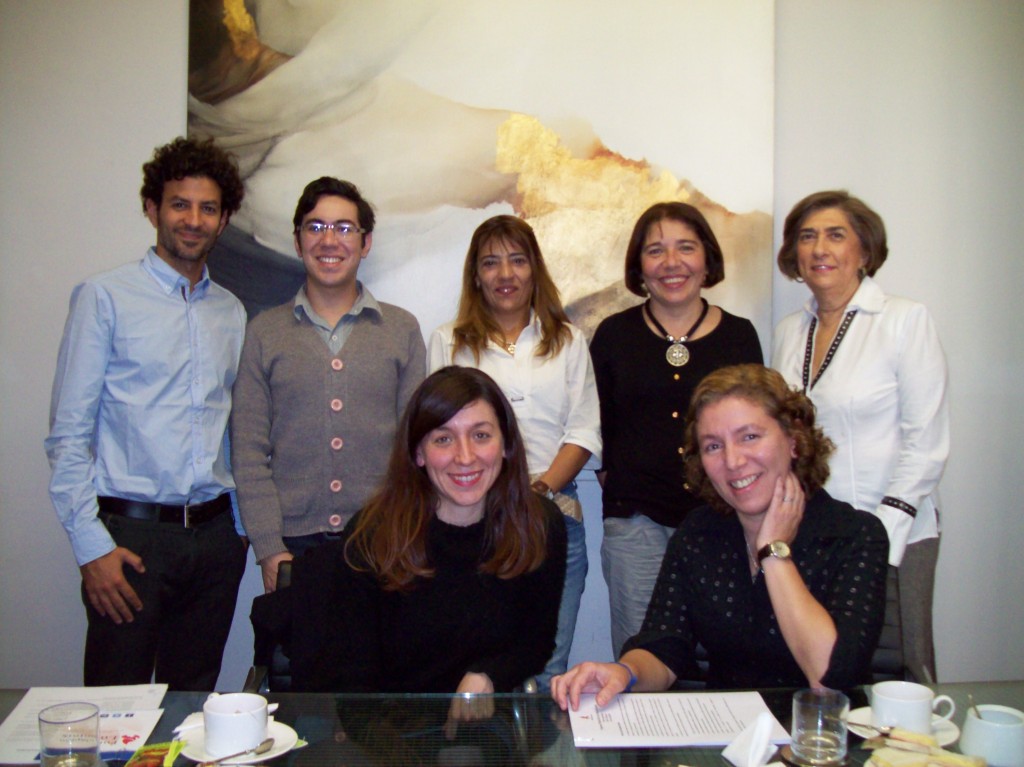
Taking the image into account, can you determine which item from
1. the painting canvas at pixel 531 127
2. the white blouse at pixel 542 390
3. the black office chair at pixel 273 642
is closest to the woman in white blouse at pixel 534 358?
the white blouse at pixel 542 390

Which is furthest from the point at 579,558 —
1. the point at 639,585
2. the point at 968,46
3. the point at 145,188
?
the point at 968,46

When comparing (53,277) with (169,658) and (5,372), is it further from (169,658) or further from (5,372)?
(169,658)

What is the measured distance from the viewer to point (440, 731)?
130 cm

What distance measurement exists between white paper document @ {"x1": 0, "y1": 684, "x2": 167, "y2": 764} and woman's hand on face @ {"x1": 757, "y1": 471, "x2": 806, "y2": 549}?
1126 mm

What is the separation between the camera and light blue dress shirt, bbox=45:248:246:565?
2215 mm

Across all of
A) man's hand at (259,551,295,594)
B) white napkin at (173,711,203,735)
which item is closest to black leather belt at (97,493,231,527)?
man's hand at (259,551,295,594)

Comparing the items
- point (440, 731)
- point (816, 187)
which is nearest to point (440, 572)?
point (440, 731)

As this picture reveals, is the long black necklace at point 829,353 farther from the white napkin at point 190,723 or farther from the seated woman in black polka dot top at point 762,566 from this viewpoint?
the white napkin at point 190,723

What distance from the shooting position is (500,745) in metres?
1.26

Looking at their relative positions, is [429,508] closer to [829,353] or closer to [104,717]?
[104,717]

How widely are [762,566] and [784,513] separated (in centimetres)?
12

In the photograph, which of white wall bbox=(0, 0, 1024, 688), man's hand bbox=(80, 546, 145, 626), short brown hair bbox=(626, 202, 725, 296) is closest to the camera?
man's hand bbox=(80, 546, 145, 626)

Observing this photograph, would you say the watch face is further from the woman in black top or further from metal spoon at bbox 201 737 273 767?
metal spoon at bbox 201 737 273 767

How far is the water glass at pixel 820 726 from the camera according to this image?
120 cm
